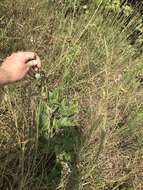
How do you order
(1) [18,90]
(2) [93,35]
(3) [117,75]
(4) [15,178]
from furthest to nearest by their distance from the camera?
(2) [93,35], (3) [117,75], (1) [18,90], (4) [15,178]

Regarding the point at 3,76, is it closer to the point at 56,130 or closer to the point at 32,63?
the point at 32,63

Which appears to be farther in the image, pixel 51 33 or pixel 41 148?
pixel 51 33

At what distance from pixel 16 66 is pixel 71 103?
1.18 meters

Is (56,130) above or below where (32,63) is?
below

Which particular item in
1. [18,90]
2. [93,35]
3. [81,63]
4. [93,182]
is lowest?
[93,182]

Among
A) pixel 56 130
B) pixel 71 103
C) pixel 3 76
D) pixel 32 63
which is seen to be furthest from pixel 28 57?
pixel 71 103

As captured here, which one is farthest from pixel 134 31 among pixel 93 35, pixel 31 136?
pixel 31 136

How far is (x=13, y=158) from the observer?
7.39 feet

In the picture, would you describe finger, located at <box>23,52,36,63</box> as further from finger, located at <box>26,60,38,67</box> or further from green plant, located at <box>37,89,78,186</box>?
green plant, located at <box>37,89,78,186</box>

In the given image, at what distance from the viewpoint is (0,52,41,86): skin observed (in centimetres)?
153

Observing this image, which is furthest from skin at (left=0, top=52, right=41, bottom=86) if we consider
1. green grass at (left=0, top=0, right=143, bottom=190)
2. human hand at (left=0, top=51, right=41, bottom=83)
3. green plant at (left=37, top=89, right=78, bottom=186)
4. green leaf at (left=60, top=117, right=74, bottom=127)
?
green leaf at (left=60, top=117, right=74, bottom=127)

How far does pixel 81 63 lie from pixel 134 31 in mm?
836

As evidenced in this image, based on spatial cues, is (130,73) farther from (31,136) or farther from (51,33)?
(31,136)

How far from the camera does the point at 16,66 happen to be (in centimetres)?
156
